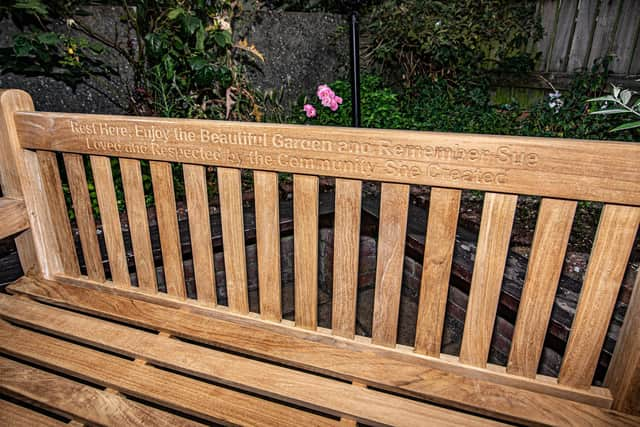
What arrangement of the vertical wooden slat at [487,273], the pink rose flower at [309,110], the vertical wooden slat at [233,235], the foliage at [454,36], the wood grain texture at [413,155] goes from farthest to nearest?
the foliage at [454,36], the pink rose flower at [309,110], the vertical wooden slat at [233,235], the vertical wooden slat at [487,273], the wood grain texture at [413,155]

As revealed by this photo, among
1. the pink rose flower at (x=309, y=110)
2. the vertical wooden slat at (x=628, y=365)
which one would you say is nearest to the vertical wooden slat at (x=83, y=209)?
the vertical wooden slat at (x=628, y=365)

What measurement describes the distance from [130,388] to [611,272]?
124 centimetres

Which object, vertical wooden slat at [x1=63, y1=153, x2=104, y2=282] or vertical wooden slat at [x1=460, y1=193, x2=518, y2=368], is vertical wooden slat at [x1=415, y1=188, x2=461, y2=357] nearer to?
vertical wooden slat at [x1=460, y1=193, x2=518, y2=368]

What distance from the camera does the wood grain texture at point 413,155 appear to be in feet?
2.76

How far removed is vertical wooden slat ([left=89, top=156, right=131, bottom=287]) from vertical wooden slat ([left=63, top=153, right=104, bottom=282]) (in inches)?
1.7

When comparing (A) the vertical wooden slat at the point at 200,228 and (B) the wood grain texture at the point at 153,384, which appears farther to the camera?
(A) the vertical wooden slat at the point at 200,228

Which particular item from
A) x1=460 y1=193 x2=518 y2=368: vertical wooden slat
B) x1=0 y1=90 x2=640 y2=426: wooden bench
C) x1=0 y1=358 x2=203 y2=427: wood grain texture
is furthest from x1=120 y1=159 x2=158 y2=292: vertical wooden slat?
x1=460 y1=193 x2=518 y2=368: vertical wooden slat

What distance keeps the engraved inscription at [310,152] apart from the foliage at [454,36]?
11.5 ft

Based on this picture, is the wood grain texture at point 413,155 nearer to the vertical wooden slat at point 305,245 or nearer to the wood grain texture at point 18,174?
the vertical wooden slat at point 305,245

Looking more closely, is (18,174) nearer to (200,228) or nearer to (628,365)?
(200,228)

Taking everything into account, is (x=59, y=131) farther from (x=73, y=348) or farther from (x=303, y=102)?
(x=303, y=102)

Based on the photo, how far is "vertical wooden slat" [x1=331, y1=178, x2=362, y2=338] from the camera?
1079 mm

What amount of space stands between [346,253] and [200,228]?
47cm

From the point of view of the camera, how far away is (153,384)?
116cm
